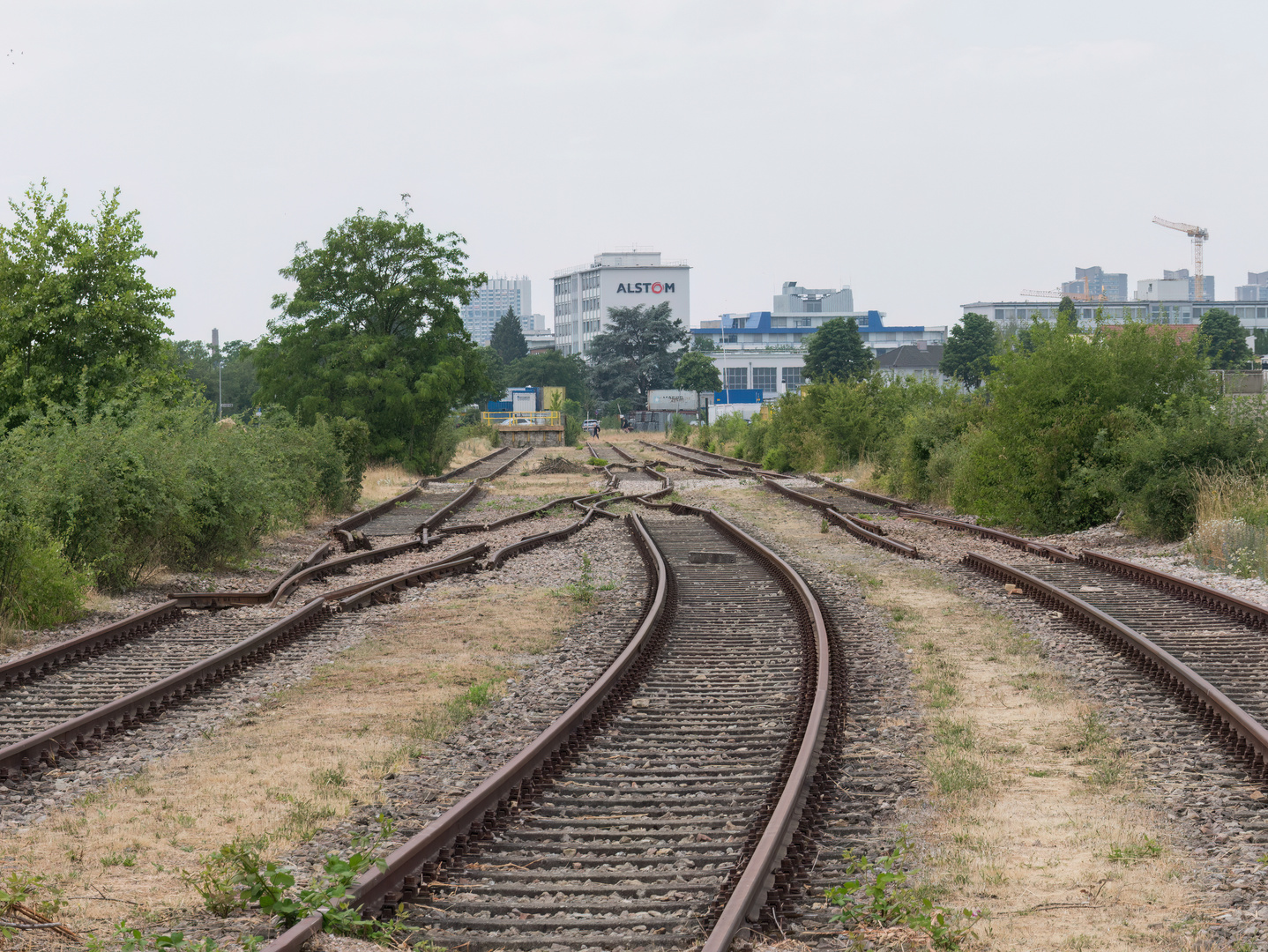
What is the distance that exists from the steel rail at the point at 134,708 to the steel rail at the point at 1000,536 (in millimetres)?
11008

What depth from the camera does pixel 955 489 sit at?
2606 centimetres

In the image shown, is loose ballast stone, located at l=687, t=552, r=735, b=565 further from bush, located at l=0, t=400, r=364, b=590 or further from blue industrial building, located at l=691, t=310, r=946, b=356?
blue industrial building, located at l=691, t=310, r=946, b=356

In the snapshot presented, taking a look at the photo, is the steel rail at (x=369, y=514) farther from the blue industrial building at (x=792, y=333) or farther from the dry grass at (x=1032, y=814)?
the blue industrial building at (x=792, y=333)

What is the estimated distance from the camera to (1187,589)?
1409 centimetres

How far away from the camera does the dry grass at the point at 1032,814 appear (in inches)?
211

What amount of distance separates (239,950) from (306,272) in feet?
126

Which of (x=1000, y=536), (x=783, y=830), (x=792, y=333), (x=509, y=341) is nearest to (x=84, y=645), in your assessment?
(x=783, y=830)

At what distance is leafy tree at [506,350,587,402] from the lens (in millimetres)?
121750

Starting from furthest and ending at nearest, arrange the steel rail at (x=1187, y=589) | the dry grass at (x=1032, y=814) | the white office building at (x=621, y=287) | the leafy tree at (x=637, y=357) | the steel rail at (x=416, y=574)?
the white office building at (x=621, y=287) < the leafy tree at (x=637, y=357) < the steel rail at (x=416, y=574) < the steel rail at (x=1187, y=589) < the dry grass at (x=1032, y=814)

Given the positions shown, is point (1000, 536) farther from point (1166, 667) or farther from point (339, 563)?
point (1166, 667)

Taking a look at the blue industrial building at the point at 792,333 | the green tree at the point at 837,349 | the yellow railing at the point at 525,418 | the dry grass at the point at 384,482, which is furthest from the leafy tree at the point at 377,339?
the blue industrial building at the point at 792,333

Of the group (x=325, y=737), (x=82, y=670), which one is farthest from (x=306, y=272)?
(x=325, y=737)

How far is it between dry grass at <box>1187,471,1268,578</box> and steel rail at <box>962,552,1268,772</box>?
2.73 metres

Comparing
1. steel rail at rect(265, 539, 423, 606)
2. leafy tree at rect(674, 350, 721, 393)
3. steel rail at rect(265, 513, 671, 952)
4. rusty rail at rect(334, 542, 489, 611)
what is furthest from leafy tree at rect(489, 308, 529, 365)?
steel rail at rect(265, 513, 671, 952)
